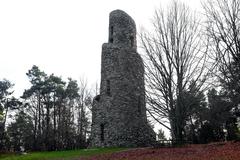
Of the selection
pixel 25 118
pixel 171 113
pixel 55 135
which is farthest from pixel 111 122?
pixel 25 118

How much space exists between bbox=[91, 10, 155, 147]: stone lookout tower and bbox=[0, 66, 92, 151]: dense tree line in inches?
598

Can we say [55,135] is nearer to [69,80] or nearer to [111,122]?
[69,80]

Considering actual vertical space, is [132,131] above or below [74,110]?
below

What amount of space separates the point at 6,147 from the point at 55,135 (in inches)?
314

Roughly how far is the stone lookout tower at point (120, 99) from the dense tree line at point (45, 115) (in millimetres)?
15194

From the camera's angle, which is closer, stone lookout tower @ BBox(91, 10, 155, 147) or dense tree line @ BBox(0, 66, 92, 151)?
stone lookout tower @ BBox(91, 10, 155, 147)

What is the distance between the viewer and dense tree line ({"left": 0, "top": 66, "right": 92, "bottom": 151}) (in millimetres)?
42156

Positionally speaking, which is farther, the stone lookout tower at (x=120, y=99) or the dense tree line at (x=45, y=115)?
the dense tree line at (x=45, y=115)

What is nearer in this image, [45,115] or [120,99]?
[120,99]

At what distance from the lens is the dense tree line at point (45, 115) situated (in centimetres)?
4216

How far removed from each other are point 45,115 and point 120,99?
1997 cm

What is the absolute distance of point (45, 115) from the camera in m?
43.8

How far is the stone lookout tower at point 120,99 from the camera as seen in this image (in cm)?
2650

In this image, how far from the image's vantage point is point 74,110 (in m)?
45.4
